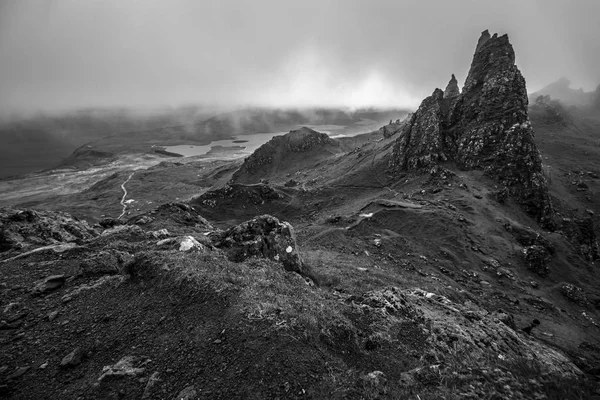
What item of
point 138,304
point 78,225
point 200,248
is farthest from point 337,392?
point 78,225

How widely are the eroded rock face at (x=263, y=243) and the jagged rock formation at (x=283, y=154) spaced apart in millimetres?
105402

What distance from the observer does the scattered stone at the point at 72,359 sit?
34.4 ft

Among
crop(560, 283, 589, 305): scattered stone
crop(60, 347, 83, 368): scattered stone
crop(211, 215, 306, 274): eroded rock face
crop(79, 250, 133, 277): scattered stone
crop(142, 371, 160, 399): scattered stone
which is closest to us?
crop(142, 371, 160, 399): scattered stone

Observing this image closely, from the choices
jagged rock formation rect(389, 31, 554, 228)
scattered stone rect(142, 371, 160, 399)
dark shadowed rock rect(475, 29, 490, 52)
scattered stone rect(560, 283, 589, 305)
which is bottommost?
scattered stone rect(560, 283, 589, 305)

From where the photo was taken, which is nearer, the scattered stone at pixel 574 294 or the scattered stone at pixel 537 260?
the scattered stone at pixel 574 294

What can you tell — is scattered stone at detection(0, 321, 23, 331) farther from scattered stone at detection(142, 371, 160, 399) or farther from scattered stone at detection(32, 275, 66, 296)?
scattered stone at detection(142, 371, 160, 399)

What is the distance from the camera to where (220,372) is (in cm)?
976

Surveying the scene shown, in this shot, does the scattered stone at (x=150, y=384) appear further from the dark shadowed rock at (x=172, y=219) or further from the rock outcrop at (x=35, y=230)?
the dark shadowed rock at (x=172, y=219)

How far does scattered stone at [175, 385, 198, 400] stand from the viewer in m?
8.95

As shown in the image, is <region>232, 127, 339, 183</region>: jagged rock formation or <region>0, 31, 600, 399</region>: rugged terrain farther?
<region>232, 127, 339, 183</region>: jagged rock formation

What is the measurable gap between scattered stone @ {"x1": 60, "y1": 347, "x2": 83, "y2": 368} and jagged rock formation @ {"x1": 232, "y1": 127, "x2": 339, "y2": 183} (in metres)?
117

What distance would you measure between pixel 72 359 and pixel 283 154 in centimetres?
12671

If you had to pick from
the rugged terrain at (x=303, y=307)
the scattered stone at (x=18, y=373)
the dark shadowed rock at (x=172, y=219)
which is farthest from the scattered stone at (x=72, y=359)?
the dark shadowed rock at (x=172, y=219)

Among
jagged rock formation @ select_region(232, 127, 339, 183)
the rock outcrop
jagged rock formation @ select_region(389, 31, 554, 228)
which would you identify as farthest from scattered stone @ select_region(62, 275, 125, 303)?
jagged rock formation @ select_region(232, 127, 339, 183)
